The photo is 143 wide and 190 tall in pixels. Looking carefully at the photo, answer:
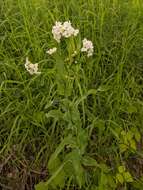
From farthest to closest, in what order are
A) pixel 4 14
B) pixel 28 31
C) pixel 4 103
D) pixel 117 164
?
pixel 4 14 → pixel 28 31 → pixel 4 103 → pixel 117 164

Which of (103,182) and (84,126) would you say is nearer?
(103,182)

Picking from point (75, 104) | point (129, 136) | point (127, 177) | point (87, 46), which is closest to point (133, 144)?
point (129, 136)

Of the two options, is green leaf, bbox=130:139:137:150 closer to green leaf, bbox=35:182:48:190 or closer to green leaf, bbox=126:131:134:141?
green leaf, bbox=126:131:134:141

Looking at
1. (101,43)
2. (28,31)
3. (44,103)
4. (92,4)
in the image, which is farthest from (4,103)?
(92,4)

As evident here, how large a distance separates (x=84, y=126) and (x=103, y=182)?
278 mm

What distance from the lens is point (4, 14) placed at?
2.47 m

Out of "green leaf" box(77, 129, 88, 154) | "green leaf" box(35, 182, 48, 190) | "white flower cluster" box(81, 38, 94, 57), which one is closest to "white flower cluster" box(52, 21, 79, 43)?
"white flower cluster" box(81, 38, 94, 57)

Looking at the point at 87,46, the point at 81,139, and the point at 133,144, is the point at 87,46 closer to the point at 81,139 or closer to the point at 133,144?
the point at 81,139

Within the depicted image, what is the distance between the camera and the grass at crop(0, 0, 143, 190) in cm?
187

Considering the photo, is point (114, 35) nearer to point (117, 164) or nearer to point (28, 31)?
point (28, 31)

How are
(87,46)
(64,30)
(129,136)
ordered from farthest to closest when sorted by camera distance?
1. (129,136)
2. (87,46)
3. (64,30)

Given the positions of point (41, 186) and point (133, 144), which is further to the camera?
point (133, 144)

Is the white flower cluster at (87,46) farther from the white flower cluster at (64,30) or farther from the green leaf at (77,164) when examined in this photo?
the green leaf at (77,164)

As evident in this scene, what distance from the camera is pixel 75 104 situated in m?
1.79
